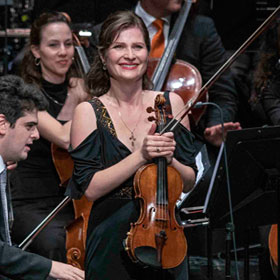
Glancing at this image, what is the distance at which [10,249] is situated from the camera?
2199mm

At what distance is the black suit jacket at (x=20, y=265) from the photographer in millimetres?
2188

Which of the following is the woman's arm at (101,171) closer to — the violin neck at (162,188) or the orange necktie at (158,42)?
the violin neck at (162,188)

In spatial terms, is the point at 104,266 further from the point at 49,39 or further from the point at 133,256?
the point at 49,39

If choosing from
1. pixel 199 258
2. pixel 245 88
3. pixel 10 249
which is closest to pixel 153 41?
pixel 245 88

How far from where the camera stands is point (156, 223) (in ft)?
7.60

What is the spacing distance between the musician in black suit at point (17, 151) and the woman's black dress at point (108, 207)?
0.69ft

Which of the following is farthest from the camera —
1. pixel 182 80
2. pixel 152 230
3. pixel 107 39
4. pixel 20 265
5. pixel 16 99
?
pixel 182 80

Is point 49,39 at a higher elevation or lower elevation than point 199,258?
higher

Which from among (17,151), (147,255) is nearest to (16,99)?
(17,151)

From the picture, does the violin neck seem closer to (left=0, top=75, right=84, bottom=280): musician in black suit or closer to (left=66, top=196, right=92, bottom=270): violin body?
(left=0, top=75, right=84, bottom=280): musician in black suit

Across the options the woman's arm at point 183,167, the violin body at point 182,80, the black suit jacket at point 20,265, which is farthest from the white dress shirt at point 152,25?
the black suit jacket at point 20,265

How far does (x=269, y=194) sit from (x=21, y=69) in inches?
62.2

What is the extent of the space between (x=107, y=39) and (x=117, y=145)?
45 cm

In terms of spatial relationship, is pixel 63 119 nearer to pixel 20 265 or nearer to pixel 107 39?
pixel 107 39
